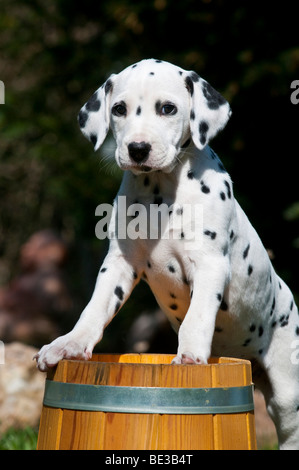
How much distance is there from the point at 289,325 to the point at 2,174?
9.13 meters

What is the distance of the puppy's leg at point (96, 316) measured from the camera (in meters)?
3.29

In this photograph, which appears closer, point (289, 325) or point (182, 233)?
point (182, 233)

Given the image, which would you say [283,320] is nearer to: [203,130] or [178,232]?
[178,232]

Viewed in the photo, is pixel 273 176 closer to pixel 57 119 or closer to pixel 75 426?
pixel 57 119

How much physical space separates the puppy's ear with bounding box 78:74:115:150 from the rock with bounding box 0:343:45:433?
107 inches

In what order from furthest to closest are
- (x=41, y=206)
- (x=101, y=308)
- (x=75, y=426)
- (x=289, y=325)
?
(x=41, y=206)
(x=289, y=325)
(x=101, y=308)
(x=75, y=426)

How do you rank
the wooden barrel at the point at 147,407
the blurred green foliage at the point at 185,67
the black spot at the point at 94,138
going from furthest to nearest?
1. the blurred green foliage at the point at 185,67
2. the black spot at the point at 94,138
3. the wooden barrel at the point at 147,407

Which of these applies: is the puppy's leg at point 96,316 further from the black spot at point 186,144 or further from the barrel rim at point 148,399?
the black spot at point 186,144

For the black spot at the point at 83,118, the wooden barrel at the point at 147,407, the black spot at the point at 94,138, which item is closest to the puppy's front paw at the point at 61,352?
the wooden barrel at the point at 147,407

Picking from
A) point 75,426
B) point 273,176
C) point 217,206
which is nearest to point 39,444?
point 75,426

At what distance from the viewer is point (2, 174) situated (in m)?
12.7

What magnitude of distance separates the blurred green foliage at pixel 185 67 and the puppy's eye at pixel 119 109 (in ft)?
6.87

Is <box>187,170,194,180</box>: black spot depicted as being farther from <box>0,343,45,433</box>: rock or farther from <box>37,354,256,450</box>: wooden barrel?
<box>0,343,45,433</box>: rock

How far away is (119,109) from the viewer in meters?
3.73
